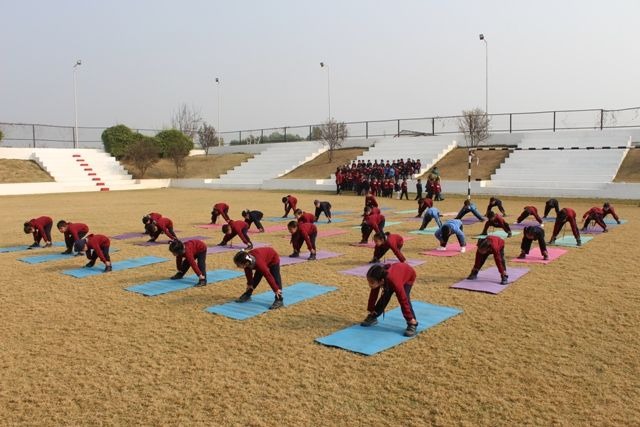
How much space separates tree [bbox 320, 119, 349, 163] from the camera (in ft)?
142

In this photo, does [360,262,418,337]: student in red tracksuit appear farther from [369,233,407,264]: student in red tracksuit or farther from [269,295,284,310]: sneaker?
[369,233,407,264]: student in red tracksuit

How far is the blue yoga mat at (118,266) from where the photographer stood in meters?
9.22

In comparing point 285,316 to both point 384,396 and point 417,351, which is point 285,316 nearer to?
point 417,351

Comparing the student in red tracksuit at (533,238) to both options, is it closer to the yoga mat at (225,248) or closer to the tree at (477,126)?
the yoga mat at (225,248)

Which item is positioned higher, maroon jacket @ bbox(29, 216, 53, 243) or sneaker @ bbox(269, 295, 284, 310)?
maroon jacket @ bbox(29, 216, 53, 243)

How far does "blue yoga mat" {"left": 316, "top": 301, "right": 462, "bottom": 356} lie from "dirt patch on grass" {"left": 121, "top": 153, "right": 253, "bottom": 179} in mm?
38347

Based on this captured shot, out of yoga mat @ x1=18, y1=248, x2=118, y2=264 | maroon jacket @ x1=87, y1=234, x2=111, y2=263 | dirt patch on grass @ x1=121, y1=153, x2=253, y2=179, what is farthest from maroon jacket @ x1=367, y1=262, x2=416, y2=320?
dirt patch on grass @ x1=121, y1=153, x2=253, y2=179

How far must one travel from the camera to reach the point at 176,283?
8.51m

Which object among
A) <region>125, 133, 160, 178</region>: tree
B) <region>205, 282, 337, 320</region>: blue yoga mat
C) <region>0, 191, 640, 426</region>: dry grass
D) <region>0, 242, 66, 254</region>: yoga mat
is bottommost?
<region>0, 191, 640, 426</region>: dry grass

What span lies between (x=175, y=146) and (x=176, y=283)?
36069mm

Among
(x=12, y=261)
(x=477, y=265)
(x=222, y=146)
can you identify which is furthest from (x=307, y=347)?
(x=222, y=146)

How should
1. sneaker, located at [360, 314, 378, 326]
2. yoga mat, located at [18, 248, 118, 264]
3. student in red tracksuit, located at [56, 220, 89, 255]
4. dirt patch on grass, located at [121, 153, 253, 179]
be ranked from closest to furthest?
sneaker, located at [360, 314, 378, 326] < yoga mat, located at [18, 248, 118, 264] < student in red tracksuit, located at [56, 220, 89, 255] < dirt patch on grass, located at [121, 153, 253, 179]

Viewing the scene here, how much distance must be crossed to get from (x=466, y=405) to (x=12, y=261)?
9.77 m

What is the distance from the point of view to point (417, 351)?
5.46 meters
